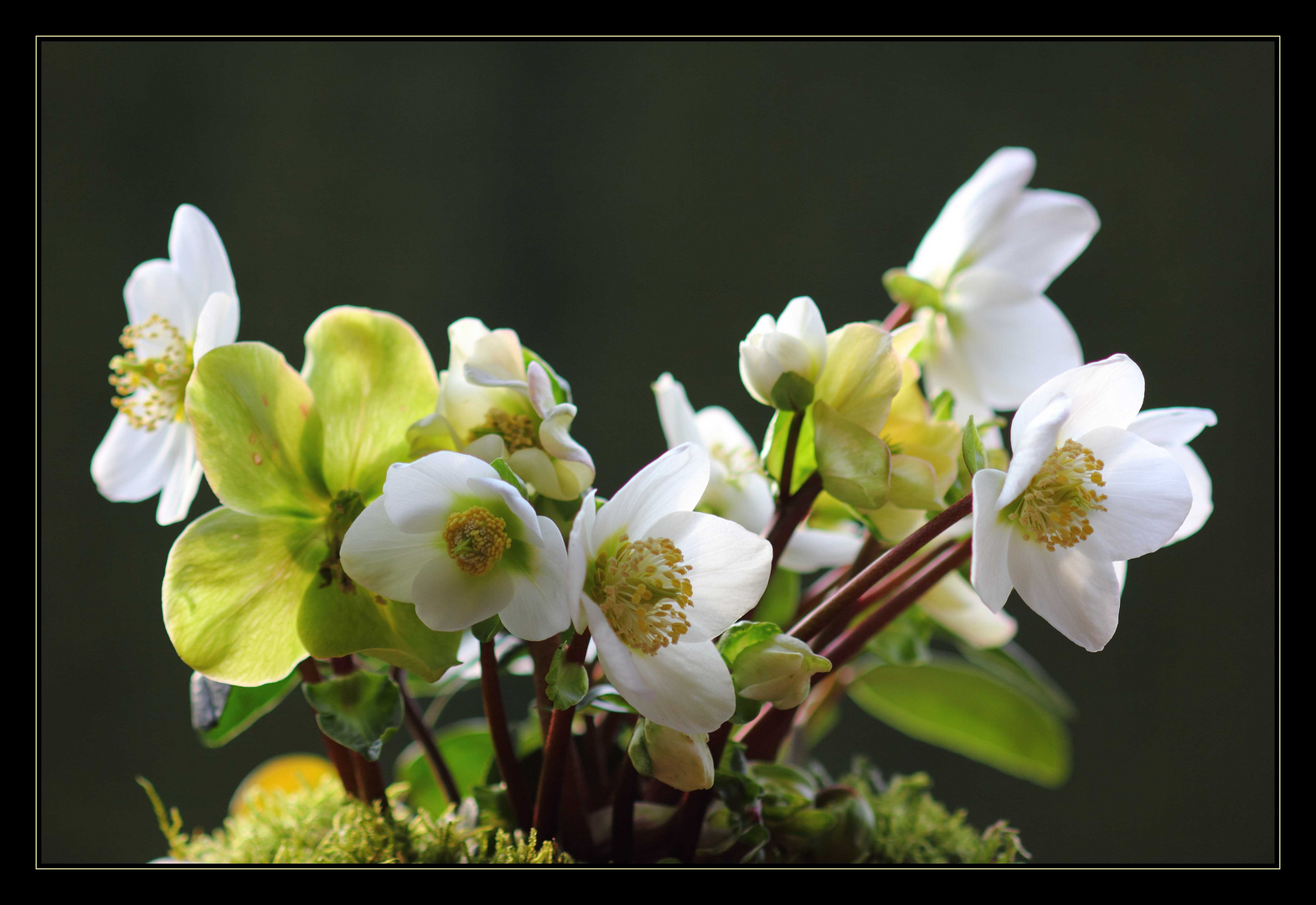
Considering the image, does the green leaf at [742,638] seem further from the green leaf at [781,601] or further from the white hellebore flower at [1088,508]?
the green leaf at [781,601]

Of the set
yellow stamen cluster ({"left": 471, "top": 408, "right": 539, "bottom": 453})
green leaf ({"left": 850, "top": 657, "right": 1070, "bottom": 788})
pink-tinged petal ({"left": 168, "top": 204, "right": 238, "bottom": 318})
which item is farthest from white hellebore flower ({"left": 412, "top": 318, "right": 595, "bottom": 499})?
green leaf ({"left": 850, "top": 657, "right": 1070, "bottom": 788})

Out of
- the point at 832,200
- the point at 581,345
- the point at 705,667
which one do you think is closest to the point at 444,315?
the point at 581,345

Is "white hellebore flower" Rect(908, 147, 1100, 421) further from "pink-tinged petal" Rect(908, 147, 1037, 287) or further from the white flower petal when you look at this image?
the white flower petal

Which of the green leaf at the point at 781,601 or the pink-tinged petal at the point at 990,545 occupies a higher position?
the pink-tinged petal at the point at 990,545

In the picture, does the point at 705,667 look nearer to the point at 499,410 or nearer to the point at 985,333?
the point at 499,410

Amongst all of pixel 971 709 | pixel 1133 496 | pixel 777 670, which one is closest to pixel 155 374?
pixel 777 670

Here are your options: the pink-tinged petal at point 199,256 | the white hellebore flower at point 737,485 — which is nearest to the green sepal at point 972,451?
the white hellebore flower at point 737,485
